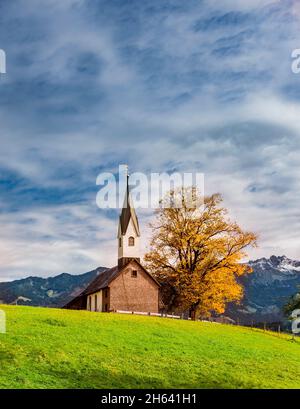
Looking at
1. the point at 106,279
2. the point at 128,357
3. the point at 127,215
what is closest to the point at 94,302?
the point at 106,279

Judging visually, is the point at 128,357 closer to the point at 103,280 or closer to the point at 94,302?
the point at 103,280

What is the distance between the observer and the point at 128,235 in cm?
7875

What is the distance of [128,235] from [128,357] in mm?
44273

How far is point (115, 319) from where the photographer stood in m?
53.7

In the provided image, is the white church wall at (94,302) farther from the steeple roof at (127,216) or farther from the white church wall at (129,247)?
the steeple roof at (127,216)

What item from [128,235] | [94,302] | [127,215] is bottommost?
A: [94,302]

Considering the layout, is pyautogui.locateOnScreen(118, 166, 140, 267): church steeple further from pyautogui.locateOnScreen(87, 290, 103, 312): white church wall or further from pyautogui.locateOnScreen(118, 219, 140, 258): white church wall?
pyautogui.locateOnScreen(87, 290, 103, 312): white church wall

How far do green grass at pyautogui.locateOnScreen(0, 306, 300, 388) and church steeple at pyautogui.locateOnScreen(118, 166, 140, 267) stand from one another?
25.7 m

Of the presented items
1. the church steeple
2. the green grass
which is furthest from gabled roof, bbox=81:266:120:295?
the green grass

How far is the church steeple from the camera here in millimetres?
77250

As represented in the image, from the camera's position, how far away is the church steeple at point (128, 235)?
253 ft

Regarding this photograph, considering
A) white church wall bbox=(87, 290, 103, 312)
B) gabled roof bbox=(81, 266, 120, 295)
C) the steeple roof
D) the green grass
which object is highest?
the steeple roof
